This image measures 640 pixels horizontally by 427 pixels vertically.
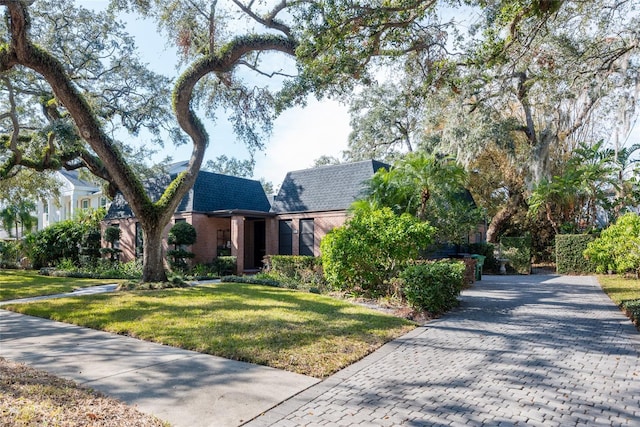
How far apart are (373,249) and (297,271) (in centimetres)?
533

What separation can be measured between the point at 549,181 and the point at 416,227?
14201mm

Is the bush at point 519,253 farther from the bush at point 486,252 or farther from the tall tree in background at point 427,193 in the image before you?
the tall tree in background at point 427,193

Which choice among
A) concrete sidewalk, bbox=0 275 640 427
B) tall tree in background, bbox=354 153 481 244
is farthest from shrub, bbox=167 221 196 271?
concrete sidewalk, bbox=0 275 640 427

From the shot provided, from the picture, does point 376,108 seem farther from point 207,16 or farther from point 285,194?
point 207,16

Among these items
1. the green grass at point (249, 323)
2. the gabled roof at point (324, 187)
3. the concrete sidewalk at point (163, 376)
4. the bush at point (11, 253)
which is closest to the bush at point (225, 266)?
the gabled roof at point (324, 187)

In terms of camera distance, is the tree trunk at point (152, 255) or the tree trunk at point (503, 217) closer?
the tree trunk at point (152, 255)

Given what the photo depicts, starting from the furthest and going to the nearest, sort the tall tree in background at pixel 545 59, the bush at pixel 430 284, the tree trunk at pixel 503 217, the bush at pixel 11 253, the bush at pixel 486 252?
1. the tree trunk at pixel 503 217
2. the bush at pixel 11 253
3. the bush at pixel 486 252
4. the bush at pixel 430 284
5. the tall tree in background at pixel 545 59

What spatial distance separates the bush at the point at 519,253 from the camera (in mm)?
21859

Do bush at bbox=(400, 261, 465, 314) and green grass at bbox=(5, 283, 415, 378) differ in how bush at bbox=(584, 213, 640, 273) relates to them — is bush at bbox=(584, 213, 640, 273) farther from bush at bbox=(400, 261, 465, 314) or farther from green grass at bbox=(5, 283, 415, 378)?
green grass at bbox=(5, 283, 415, 378)

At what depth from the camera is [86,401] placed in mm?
4109

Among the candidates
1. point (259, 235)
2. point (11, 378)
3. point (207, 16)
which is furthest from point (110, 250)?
point (11, 378)

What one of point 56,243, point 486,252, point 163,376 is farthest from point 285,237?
point 163,376

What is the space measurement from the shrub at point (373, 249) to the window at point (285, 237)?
776 cm

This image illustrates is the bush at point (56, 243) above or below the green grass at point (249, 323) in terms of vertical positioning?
above
